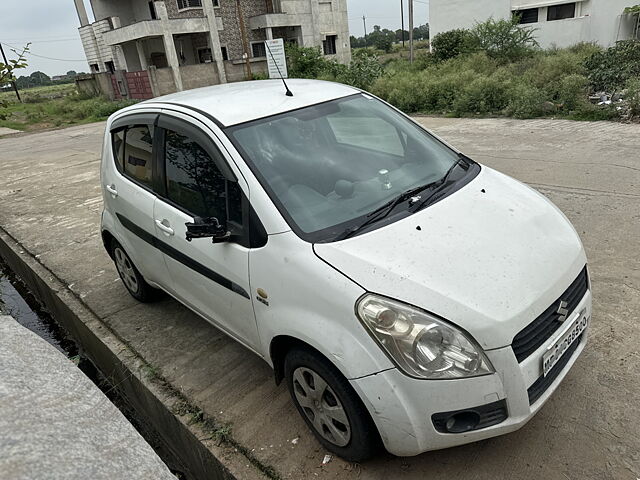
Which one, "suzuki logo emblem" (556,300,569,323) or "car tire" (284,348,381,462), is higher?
"suzuki logo emblem" (556,300,569,323)

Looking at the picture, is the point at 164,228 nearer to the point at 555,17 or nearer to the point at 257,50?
the point at 555,17

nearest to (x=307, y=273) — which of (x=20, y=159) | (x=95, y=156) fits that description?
(x=95, y=156)

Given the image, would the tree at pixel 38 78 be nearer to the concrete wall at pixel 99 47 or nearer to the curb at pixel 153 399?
the concrete wall at pixel 99 47

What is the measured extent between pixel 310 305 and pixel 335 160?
3.27 ft

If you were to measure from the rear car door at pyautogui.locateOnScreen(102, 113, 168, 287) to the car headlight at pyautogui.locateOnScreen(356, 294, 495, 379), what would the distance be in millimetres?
1939

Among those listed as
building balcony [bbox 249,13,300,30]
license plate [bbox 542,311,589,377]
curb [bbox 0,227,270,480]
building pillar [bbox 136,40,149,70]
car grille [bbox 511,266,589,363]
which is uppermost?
building balcony [bbox 249,13,300,30]

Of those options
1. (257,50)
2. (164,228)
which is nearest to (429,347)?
(164,228)

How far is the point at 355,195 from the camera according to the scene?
2479 mm

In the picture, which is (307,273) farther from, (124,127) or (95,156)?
(95,156)

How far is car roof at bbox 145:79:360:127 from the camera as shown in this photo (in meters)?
2.71

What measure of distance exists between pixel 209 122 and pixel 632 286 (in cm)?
313

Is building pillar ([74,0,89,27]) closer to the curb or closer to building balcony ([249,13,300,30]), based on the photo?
building balcony ([249,13,300,30])

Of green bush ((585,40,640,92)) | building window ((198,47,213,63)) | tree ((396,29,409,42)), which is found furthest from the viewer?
tree ((396,29,409,42))

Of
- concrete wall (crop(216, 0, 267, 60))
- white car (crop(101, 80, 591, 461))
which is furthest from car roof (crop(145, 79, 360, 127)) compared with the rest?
concrete wall (crop(216, 0, 267, 60))
